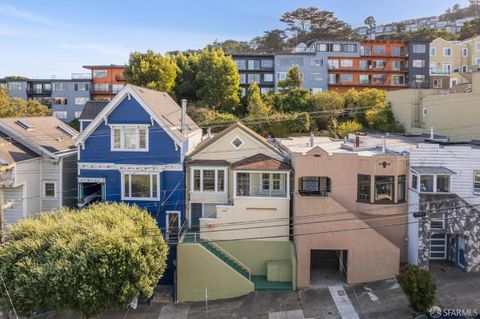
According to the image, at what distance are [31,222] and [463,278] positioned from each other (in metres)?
22.7

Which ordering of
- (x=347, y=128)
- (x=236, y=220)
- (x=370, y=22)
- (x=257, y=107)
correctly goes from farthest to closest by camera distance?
(x=370, y=22) → (x=257, y=107) → (x=347, y=128) → (x=236, y=220)

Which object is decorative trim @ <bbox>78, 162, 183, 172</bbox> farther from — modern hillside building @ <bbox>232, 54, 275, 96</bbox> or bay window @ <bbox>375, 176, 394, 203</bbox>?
modern hillside building @ <bbox>232, 54, 275, 96</bbox>

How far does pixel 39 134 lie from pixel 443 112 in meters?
Result: 32.2

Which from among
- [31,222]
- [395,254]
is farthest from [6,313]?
[395,254]

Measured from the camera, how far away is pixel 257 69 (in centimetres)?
6297

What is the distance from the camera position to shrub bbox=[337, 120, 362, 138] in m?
42.4

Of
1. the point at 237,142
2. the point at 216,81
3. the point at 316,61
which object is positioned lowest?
the point at 237,142

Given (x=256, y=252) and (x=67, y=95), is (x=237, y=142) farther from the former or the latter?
(x=67, y=95)

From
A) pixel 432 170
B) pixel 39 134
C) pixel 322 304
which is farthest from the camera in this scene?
pixel 39 134

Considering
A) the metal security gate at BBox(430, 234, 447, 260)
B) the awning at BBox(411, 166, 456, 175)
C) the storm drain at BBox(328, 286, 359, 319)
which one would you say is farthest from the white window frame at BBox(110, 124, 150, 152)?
the metal security gate at BBox(430, 234, 447, 260)

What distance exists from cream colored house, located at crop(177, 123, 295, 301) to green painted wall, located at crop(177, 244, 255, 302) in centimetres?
5

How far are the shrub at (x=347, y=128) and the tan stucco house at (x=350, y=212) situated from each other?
52.3 ft

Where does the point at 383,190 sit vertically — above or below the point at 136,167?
below

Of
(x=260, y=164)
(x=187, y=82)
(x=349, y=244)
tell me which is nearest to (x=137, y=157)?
(x=260, y=164)
